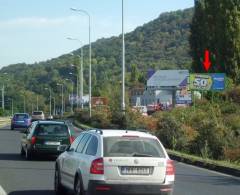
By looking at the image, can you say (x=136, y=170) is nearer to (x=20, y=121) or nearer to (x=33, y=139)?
(x=33, y=139)

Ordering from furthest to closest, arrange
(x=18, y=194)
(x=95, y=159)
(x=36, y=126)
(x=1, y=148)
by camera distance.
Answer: (x=1, y=148), (x=36, y=126), (x=18, y=194), (x=95, y=159)

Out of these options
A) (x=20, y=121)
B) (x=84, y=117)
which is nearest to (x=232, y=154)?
(x=20, y=121)

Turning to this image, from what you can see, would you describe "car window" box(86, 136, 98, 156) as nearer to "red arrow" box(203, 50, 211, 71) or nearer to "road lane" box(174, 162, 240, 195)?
"road lane" box(174, 162, 240, 195)

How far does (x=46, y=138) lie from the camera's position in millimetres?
25125

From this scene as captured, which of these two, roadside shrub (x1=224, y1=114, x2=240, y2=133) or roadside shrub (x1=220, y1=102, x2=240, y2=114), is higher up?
roadside shrub (x1=220, y1=102, x2=240, y2=114)

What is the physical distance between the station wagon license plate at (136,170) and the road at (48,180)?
10.3 ft

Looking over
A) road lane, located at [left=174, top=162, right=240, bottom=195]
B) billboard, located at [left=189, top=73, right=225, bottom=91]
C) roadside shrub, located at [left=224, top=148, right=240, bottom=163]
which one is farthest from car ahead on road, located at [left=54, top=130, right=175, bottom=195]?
billboard, located at [left=189, top=73, right=225, bottom=91]

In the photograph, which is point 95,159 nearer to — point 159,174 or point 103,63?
point 159,174

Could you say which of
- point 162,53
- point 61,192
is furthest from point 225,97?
point 162,53

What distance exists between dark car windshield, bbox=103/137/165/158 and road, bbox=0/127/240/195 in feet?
9.75

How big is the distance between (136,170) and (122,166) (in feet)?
0.90

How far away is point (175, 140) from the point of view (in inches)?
1288

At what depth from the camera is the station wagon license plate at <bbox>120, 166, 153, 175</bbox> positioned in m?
12.3

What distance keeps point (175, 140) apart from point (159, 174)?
2038 cm
